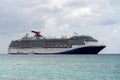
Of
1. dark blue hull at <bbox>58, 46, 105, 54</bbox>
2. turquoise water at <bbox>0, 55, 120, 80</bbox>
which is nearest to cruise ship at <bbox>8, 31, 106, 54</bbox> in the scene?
dark blue hull at <bbox>58, 46, 105, 54</bbox>

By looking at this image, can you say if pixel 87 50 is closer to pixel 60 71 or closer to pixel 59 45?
pixel 59 45

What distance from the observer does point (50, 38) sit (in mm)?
138250

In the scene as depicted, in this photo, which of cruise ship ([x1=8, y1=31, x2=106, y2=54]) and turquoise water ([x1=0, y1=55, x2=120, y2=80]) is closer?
turquoise water ([x1=0, y1=55, x2=120, y2=80])

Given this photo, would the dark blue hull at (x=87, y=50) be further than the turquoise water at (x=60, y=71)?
Yes

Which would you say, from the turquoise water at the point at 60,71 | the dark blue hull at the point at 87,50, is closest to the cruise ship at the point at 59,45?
the dark blue hull at the point at 87,50

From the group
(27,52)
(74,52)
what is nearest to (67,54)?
(74,52)

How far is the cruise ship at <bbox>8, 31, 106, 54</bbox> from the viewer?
434 feet

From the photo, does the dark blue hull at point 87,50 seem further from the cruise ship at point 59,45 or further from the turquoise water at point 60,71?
the turquoise water at point 60,71

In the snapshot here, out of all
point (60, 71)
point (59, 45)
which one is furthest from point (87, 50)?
point (60, 71)

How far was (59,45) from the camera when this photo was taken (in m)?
134

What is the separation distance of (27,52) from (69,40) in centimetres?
1558

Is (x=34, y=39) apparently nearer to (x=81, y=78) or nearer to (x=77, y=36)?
(x=77, y=36)

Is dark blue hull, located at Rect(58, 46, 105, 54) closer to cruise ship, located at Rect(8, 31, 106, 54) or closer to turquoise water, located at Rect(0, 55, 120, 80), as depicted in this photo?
cruise ship, located at Rect(8, 31, 106, 54)

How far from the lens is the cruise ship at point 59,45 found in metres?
132
